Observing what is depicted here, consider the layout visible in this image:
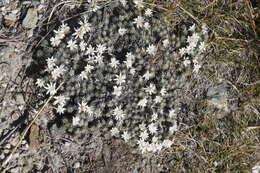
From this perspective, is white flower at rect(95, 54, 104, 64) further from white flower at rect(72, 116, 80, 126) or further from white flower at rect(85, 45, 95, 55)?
white flower at rect(72, 116, 80, 126)

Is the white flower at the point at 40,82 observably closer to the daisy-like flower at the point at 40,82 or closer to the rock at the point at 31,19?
the daisy-like flower at the point at 40,82

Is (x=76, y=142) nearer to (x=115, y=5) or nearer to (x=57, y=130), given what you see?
(x=57, y=130)

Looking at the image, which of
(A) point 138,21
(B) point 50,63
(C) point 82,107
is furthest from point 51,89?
(A) point 138,21

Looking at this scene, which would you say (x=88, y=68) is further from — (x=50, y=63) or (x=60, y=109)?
(x=60, y=109)

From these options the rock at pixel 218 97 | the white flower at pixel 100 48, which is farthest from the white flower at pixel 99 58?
the rock at pixel 218 97

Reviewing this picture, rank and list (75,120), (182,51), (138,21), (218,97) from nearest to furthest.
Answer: (75,120), (138,21), (182,51), (218,97)

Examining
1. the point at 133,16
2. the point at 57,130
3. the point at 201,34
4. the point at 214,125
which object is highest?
the point at 133,16

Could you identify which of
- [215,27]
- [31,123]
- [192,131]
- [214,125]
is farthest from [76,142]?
[215,27]
